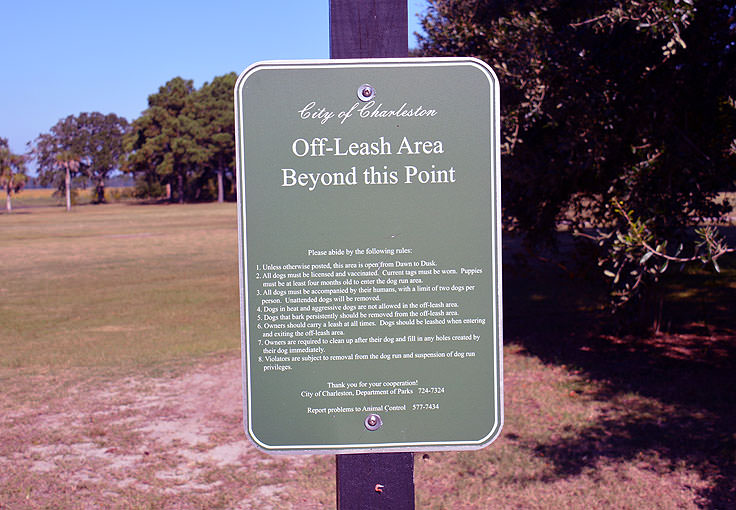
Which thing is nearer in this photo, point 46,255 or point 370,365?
point 370,365

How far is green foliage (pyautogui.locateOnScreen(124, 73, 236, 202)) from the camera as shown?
3100 inches

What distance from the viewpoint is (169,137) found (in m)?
80.9

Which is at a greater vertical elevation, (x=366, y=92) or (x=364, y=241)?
(x=366, y=92)

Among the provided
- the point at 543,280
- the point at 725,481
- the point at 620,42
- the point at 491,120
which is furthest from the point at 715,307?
the point at 491,120

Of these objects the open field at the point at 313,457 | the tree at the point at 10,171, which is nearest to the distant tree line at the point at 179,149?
the tree at the point at 10,171

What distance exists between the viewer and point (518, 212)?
9.93m

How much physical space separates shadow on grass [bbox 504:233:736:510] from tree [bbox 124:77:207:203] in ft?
223

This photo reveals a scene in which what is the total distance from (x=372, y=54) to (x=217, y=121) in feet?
260

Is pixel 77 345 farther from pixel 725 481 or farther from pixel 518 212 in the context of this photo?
pixel 725 481

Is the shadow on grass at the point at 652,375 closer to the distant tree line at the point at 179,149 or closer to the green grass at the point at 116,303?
the green grass at the point at 116,303

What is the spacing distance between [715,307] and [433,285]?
12.4 m

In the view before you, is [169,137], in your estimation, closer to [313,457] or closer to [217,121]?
[217,121]

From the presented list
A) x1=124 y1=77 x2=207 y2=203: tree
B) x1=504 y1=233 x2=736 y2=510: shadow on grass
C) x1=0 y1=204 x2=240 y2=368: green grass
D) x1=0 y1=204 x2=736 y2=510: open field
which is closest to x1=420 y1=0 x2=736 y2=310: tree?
x1=504 y1=233 x2=736 y2=510: shadow on grass

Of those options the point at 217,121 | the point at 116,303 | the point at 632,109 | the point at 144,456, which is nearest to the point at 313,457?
the point at 144,456
